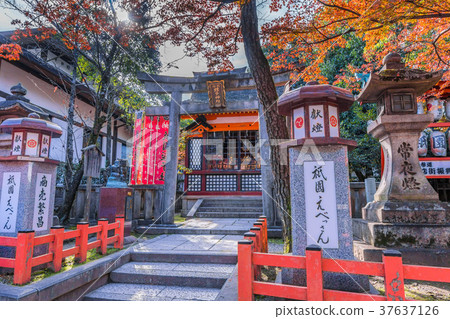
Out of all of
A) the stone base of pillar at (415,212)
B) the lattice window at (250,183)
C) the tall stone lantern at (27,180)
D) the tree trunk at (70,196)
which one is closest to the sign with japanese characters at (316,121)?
the stone base of pillar at (415,212)

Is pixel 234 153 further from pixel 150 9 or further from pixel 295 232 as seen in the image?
pixel 295 232

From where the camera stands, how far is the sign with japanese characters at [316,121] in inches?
122

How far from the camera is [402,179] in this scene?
4.86 metres

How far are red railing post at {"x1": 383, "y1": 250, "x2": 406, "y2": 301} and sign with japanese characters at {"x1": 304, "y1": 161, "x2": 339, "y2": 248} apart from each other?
0.77 meters

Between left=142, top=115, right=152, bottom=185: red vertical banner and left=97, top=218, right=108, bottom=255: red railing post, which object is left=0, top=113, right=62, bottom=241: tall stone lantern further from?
left=142, top=115, right=152, bottom=185: red vertical banner

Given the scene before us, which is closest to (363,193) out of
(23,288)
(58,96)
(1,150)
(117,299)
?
(117,299)

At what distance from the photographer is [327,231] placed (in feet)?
9.67

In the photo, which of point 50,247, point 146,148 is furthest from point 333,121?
point 146,148

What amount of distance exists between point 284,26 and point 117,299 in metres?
6.69

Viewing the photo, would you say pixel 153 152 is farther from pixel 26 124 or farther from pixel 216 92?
pixel 26 124

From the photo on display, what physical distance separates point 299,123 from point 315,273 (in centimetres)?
180

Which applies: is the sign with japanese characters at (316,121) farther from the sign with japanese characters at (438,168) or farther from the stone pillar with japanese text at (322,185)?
the sign with japanese characters at (438,168)

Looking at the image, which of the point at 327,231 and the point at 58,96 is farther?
the point at 58,96

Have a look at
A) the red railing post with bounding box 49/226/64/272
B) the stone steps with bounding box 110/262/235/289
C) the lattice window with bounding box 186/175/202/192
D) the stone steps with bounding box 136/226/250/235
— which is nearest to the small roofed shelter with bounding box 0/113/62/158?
the red railing post with bounding box 49/226/64/272
